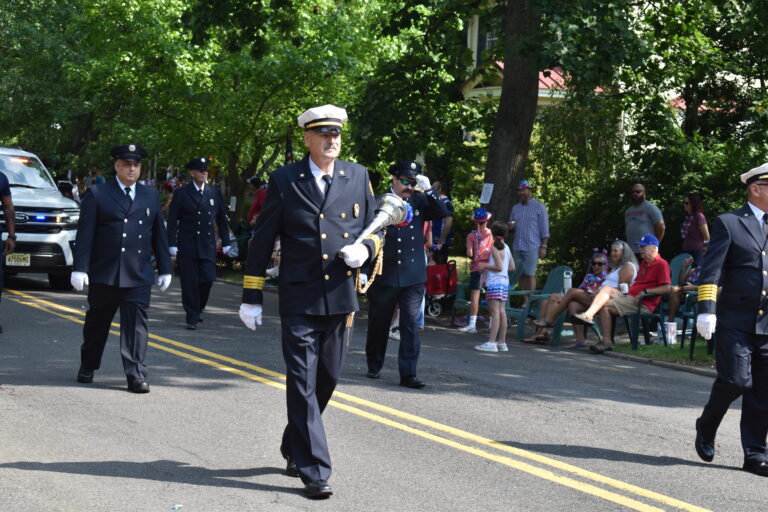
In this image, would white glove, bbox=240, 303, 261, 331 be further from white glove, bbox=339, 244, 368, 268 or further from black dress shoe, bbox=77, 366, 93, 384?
black dress shoe, bbox=77, 366, 93, 384

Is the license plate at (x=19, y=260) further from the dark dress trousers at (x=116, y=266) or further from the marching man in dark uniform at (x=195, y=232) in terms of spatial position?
the dark dress trousers at (x=116, y=266)

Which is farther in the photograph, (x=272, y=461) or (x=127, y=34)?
(x=127, y=34)

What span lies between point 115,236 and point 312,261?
3.50m

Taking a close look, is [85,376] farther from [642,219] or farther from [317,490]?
[642,219]

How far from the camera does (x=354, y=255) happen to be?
21.8ft

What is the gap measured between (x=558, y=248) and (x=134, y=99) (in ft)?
46.6

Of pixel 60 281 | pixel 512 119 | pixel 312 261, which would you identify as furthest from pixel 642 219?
pixel 312 261

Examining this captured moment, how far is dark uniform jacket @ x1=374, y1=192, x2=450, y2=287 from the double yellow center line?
124cm

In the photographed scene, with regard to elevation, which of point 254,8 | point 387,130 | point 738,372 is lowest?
point 738,372

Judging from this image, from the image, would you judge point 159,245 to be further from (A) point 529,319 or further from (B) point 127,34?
(B) point 127,34

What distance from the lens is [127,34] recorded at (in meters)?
28.0

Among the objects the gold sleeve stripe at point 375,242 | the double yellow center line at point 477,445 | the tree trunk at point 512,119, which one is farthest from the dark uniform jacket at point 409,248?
the tree trunk at point 512,119

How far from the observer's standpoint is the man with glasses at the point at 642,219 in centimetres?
1720

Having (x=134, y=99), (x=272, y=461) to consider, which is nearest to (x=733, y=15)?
(x=272, y=461)
